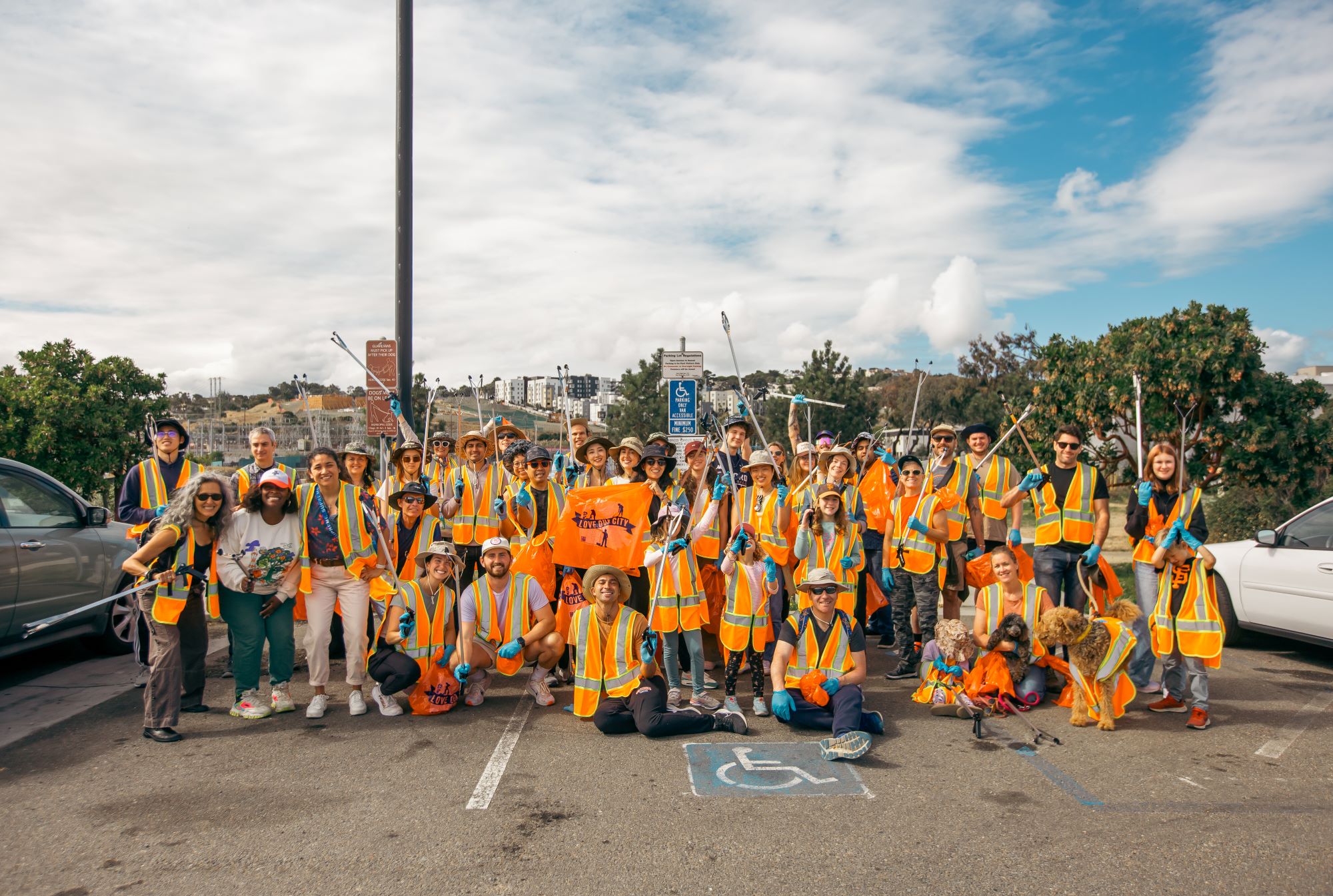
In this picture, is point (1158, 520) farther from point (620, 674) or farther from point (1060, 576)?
→ point (620, 674)

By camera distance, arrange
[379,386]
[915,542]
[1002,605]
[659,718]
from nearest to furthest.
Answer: [659,718]
[1002,605]
[915,542]
[379,386]

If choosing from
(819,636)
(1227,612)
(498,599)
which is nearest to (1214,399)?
(1227,612)

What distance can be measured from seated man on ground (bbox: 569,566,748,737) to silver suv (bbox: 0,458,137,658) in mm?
4228

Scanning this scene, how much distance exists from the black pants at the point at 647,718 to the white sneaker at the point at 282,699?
2.16 m

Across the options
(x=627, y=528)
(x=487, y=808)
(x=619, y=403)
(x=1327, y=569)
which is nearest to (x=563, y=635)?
(x=627, y=528)

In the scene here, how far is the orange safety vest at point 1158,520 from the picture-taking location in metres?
6.00

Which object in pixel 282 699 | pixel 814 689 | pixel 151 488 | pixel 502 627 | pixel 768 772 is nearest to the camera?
pixel 768 772

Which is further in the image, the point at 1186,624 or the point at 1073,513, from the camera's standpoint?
the point at 1073,513

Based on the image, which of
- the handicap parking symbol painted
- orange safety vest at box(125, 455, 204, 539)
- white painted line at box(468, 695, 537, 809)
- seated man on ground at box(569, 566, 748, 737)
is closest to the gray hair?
orange safety vest at box(125, 455, 204, 539)

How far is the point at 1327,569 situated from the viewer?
6.96 meters

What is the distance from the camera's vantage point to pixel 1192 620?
574 cm

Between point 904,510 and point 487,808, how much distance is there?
14.0 feet

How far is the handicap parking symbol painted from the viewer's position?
460 centimetres

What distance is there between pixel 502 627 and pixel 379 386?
13.5 ft
